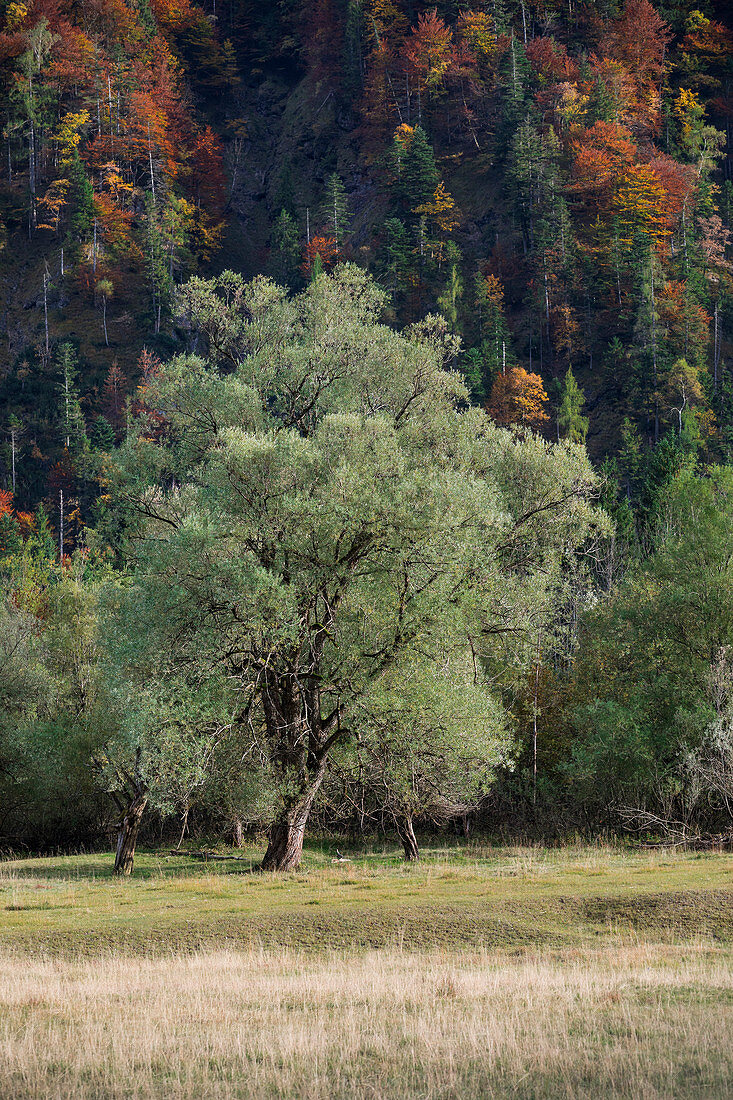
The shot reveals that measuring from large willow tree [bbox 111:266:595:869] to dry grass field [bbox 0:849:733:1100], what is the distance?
4743 millimetres

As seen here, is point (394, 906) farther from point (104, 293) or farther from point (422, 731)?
point (104, 293)

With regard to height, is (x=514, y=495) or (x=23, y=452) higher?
(x=23, y=452)

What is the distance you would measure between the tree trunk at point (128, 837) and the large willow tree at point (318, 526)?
182 inches

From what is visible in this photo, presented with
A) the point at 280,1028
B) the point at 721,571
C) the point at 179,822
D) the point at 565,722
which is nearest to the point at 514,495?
the point at 721,571

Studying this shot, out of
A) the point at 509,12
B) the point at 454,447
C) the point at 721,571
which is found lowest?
the point at 721,571

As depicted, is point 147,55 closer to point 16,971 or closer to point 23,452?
point 23,452

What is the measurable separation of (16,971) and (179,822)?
2422cm

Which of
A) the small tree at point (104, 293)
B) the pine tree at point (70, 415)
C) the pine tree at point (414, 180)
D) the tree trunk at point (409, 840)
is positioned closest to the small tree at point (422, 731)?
the tree trunk at point (409, 840)

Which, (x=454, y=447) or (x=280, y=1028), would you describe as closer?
(x=280, y=1028)

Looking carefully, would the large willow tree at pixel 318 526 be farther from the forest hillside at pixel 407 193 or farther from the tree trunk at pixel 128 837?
the forest hillside at pixel 407 193

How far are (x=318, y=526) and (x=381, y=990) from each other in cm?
1187

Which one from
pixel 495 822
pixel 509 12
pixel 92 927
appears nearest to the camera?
pixel 92 927

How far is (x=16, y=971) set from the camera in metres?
16.5

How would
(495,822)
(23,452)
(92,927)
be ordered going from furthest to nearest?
(23,452), (495,822), (92,927)
